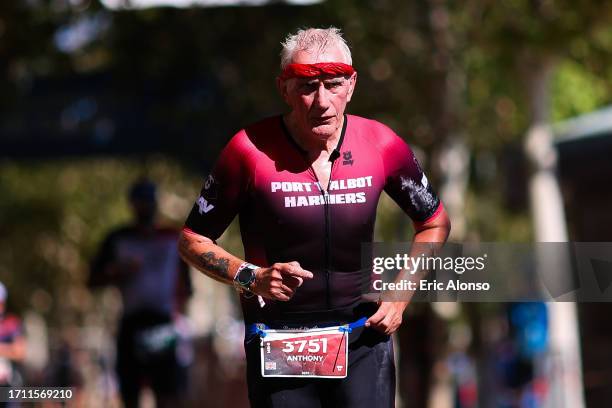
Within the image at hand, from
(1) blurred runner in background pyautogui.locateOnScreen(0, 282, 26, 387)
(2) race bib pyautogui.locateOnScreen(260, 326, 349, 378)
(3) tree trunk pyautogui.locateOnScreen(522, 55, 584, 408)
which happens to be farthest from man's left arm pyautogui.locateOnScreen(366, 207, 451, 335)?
(3) tree trunk pyautogui.locateOnScreen(522, 55, 584, 408)

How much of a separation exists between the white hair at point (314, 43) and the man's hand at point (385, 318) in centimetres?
96

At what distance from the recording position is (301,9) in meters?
17.1

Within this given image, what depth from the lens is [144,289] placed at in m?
10.8

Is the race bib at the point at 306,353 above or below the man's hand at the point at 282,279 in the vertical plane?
below

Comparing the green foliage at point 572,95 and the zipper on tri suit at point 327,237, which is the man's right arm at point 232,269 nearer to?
the zipper on tri suit at point 327,237

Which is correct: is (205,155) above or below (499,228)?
below

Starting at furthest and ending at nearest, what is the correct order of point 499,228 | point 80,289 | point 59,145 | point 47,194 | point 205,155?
point 80,289 → point 47,194 → point 499,228 → point 59,145 → point 205,155

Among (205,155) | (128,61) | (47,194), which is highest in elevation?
(47,194)

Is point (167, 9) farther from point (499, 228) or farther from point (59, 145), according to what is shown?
point (499, 228)

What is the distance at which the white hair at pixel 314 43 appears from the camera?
5.53 metres

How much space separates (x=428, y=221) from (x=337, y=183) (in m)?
0.51

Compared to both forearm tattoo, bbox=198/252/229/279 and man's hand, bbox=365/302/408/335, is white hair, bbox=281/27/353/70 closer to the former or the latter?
forearm tattoo, bbox=198/252/229/279

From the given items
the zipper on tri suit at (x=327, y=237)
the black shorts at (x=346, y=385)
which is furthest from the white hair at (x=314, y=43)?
the black shorts at (x=346, y=385)

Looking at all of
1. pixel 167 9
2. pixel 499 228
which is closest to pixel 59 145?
pixel 167 9
